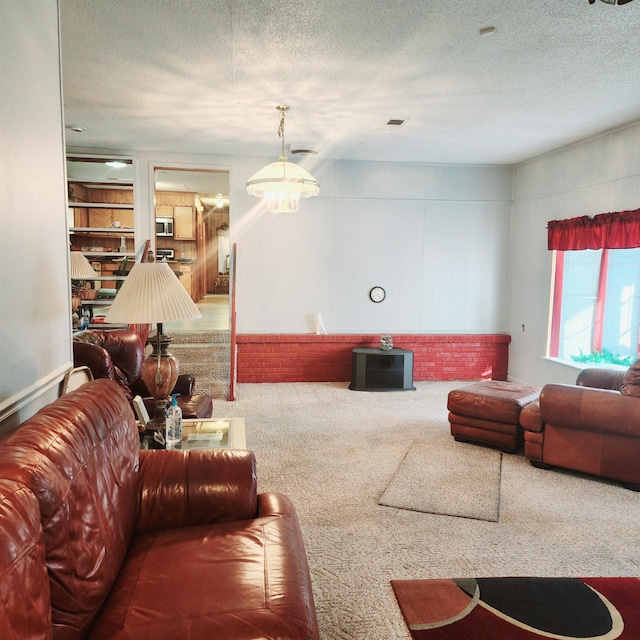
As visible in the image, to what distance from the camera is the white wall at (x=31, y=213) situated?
6.39ft

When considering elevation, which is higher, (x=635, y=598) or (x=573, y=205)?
(x=573, y=205)

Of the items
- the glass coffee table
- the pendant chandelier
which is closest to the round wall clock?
the pendant chandelier

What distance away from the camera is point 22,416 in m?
2.11

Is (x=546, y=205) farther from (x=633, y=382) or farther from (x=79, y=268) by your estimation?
(x=79, y=268)

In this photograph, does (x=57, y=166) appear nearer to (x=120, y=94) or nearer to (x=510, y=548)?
(x=120, y=94)

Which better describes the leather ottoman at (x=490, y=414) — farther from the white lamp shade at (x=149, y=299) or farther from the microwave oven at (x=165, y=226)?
the microwave oven at (x=165, y=226)

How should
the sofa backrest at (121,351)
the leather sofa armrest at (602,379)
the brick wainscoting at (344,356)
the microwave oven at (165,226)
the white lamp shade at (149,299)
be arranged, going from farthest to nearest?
the microwave oven at (165,226) → the brick wainscoting at (344,356) → the leather sofa armrest at (602,379) → the sofa backrest at (121,351) → the white lamp shade at (149,299)

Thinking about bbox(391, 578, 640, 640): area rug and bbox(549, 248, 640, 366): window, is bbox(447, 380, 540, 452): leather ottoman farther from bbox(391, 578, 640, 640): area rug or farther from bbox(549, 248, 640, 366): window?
bbox(391, 578, 640, 640): area rug

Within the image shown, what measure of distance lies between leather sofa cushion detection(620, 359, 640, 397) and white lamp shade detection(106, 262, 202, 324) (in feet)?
9.69

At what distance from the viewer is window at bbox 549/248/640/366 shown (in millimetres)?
5039

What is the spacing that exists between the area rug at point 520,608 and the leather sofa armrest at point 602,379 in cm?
221

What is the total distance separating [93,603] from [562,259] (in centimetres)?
600

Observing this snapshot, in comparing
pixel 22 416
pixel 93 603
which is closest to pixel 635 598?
pixel 93 603

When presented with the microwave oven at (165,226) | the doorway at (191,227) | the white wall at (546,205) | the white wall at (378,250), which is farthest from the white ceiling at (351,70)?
the microwave oven at (165,226)
